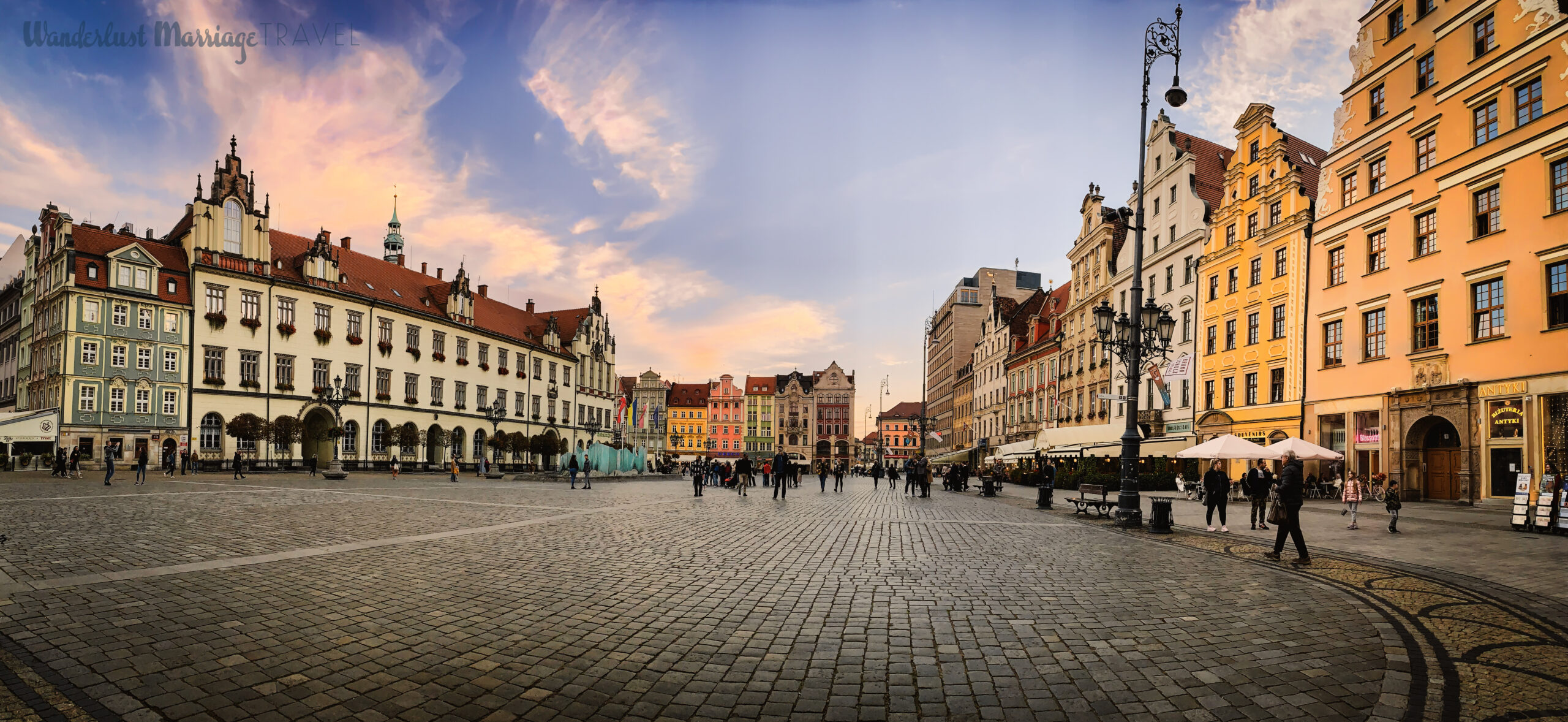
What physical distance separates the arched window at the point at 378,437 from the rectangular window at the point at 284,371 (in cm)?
661

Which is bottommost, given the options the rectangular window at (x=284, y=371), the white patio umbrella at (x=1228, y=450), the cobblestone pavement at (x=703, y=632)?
the cobblestone pavement at (x=703, y=632)

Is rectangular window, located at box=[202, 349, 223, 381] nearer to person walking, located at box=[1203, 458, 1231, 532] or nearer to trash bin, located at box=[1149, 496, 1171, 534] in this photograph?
trash bin, located at box=[1149, 496, 1171, 534]

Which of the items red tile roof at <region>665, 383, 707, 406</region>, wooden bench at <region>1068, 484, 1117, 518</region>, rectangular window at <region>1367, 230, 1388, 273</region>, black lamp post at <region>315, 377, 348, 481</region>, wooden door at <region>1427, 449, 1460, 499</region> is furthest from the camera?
red tile roof at <region>665, 383, 707, 406</region>

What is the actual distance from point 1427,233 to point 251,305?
59428 millimetres

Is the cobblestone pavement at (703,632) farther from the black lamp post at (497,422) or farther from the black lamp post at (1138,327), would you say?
the black lamp post at (497,422)

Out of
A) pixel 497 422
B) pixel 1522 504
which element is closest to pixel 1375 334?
pixel 1522 504

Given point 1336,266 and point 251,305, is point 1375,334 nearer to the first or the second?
point 1336,266

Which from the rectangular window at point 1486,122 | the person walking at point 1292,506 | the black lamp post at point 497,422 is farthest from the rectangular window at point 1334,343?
the black lamp post at point 497,422

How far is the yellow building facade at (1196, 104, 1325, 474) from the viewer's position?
34938mm

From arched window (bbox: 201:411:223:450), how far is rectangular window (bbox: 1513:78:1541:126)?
61141 millimetres

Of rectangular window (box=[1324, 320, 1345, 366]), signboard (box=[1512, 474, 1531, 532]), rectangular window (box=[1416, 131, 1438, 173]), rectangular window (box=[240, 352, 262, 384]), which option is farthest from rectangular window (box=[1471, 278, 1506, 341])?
rectangular window (box=[240, 352, 262, 384])

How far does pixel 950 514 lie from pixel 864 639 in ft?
51.0

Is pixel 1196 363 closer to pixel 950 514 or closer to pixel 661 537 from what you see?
pixel 950 514

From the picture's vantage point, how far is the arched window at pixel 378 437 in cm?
5769
